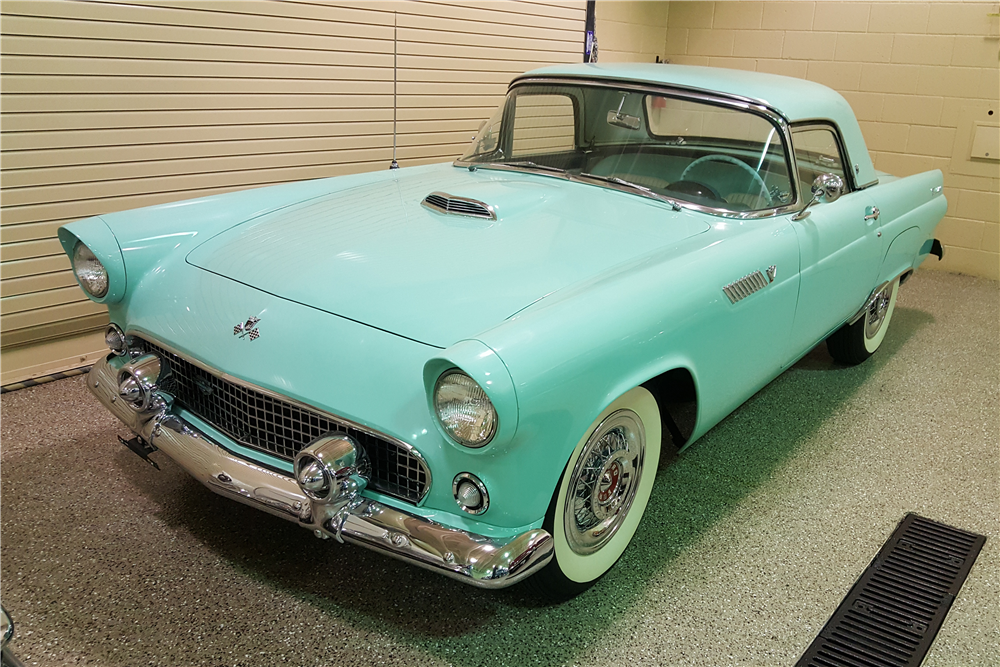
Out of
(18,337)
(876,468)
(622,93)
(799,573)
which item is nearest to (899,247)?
(876,468)

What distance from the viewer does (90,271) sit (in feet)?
7.66

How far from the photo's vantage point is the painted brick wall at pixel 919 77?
5.60 meters

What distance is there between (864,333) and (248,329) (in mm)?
2970

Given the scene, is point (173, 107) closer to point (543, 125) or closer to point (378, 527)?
point (543, 125)

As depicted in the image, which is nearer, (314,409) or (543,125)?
(314,409)

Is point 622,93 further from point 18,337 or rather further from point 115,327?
point 18,337

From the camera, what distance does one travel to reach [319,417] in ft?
5.98

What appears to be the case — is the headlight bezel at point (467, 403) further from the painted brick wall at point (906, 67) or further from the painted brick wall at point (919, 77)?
the painted brick wall at point (919, 77)

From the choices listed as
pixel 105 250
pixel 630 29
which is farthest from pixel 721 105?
pixel 630 29

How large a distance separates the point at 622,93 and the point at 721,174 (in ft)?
1.68

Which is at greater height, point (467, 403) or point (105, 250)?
point (105, 250)

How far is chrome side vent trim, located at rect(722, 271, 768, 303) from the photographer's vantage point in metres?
2.24

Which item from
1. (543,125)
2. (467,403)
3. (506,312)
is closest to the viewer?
(467,403)

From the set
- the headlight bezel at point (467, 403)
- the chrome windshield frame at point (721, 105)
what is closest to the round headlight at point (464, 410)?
the headlight bezel at point (467, 403)
